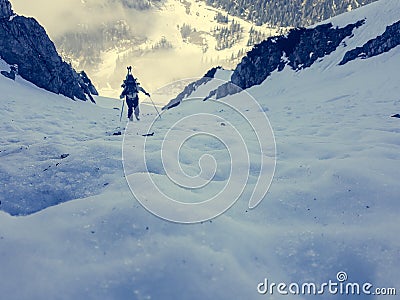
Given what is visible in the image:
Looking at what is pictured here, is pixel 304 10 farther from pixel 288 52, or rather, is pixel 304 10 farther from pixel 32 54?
pixel 32 54

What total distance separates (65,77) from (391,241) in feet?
112

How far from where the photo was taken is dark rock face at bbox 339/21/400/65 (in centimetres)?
2752

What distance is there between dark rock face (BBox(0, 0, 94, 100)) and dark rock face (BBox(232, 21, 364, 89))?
22665mm

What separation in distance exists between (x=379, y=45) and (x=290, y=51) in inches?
497

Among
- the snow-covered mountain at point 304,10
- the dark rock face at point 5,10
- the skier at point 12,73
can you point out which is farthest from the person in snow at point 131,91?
the snow-covered mountain at point 304,10

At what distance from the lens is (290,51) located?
3941 cm

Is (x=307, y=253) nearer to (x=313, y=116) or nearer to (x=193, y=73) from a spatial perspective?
(x=313, y=116)

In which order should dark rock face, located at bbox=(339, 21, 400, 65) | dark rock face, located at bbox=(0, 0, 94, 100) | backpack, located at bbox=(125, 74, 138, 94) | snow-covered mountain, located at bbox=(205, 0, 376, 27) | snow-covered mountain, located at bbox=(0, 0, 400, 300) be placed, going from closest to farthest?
1. snow-covered mountain, located at bbox=(0, 0, 400, 300)
2. backpack, located at bbox=(125, 74, 138, 94)
3. dark rock face, located at bbox=(339, 21, 400, 65)
4. dark rock face, located at bbox=(0, 0, 94, 100)
5. snow-covered mountain, located at bbox=(205, 0, 376, 27)

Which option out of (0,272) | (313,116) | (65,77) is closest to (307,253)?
(0,272)

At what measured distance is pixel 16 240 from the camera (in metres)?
4.43

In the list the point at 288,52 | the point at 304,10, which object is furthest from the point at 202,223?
the point at 304,10

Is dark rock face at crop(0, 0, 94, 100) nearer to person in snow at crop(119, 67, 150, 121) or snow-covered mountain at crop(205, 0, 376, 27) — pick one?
person in snow at crop(119, 67, 150, 121)

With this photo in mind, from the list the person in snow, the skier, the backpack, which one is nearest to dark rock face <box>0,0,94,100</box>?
the skier

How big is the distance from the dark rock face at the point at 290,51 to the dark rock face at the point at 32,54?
74.4 ft
